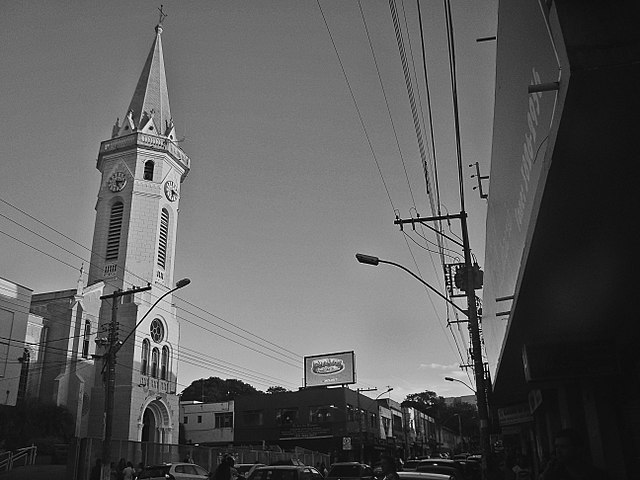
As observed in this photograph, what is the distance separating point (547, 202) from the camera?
12.4 ft

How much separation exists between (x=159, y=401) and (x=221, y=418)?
12955 mm

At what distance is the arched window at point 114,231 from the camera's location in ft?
170

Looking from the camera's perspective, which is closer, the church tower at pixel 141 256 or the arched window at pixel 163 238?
the church tower at pixel 141 256

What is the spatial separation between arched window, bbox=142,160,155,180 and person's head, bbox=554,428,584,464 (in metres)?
54.1

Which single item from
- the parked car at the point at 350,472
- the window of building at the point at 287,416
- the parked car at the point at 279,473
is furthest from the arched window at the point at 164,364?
the parked car at the point at 279,473

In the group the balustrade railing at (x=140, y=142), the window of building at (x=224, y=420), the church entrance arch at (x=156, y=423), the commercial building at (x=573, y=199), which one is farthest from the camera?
the window of building at (x=224, y=420)

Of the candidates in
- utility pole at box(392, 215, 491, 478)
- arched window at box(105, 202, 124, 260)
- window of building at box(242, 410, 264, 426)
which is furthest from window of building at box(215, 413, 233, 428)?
utility pole at box(392, 215, 491, 478)

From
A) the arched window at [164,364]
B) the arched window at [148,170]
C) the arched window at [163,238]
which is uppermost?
the arched window at [148,170]

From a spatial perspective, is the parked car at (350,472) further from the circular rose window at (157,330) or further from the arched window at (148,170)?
the arched window at (148,170)

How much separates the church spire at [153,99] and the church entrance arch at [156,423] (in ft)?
88.2

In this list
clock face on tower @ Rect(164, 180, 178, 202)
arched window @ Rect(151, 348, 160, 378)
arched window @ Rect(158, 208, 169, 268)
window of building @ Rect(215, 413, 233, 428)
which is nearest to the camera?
arched window @ Rect(151, 348, 160, 378)

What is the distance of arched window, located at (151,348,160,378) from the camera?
160 feet

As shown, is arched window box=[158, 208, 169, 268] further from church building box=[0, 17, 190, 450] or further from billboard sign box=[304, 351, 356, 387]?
billboard sign box=[304, 351, 356, 387]

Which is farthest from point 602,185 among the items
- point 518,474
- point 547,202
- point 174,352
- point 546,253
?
point 174,352
